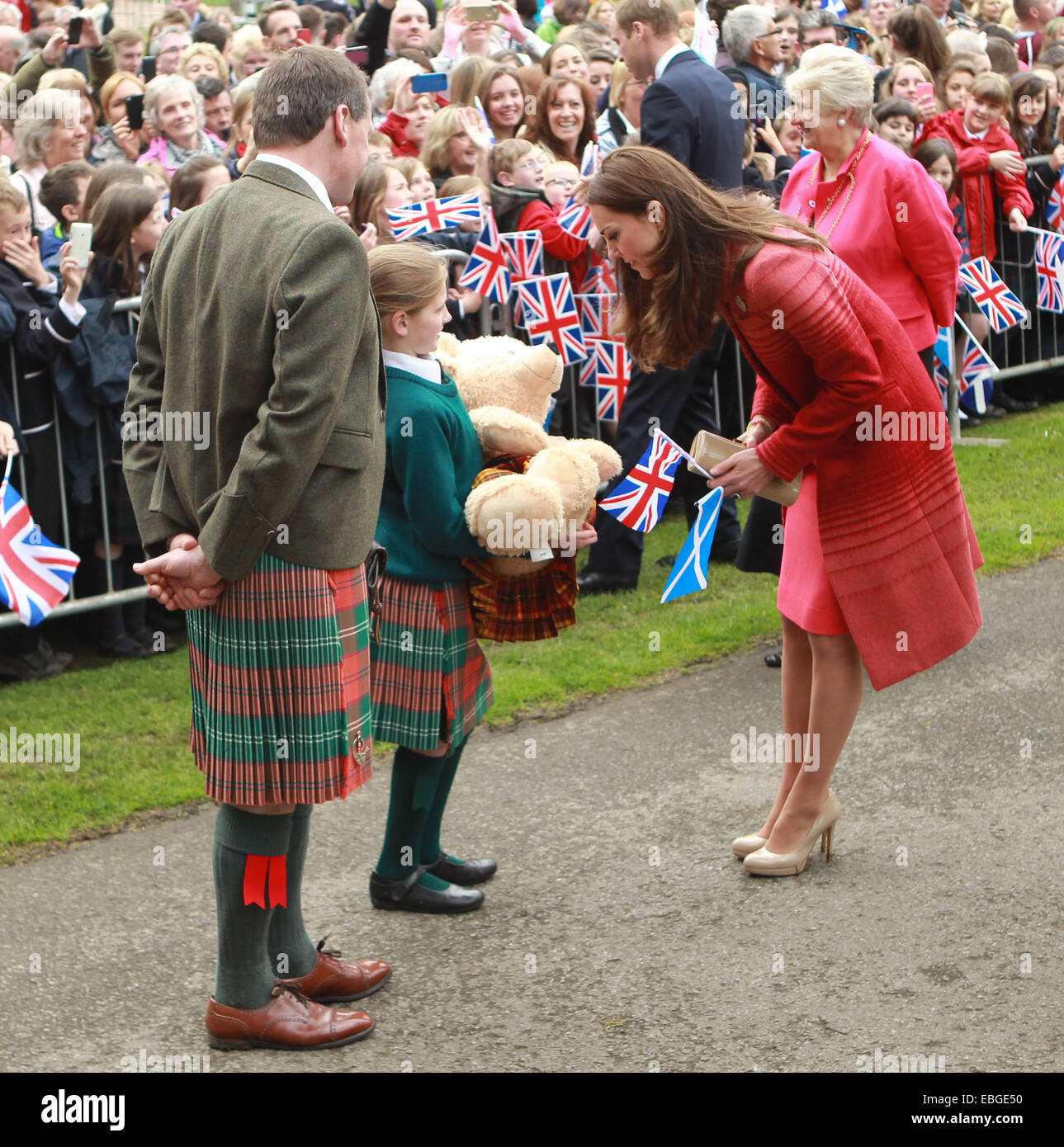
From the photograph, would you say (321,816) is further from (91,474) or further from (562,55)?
(562,55)

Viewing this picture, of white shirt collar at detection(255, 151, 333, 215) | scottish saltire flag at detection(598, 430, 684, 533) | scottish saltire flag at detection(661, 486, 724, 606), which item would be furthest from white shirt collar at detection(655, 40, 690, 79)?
white shirt collar at detection(255, 151, 333, 215)

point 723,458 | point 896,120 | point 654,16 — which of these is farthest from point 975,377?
point 723,458

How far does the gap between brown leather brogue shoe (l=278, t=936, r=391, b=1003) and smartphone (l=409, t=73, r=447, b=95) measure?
19.5ft

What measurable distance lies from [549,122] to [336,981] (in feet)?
19.2

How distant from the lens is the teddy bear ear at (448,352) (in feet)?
13.2

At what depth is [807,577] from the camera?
13.8ft

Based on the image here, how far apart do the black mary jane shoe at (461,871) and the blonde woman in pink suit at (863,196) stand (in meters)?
2.32

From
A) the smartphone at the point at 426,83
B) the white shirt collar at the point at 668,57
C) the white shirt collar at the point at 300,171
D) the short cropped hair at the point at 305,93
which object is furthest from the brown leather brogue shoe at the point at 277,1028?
the smartphone at the point at 426,83

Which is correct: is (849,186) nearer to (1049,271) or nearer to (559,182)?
(559,182)

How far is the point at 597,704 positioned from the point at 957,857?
1.73m

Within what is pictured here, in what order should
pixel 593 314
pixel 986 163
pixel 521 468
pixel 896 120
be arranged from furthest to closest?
pixel 986 163 < pixel 896 120 < pixel 593 314 < pixel 521 468

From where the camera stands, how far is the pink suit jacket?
207 inches

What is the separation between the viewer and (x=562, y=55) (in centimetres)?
891
